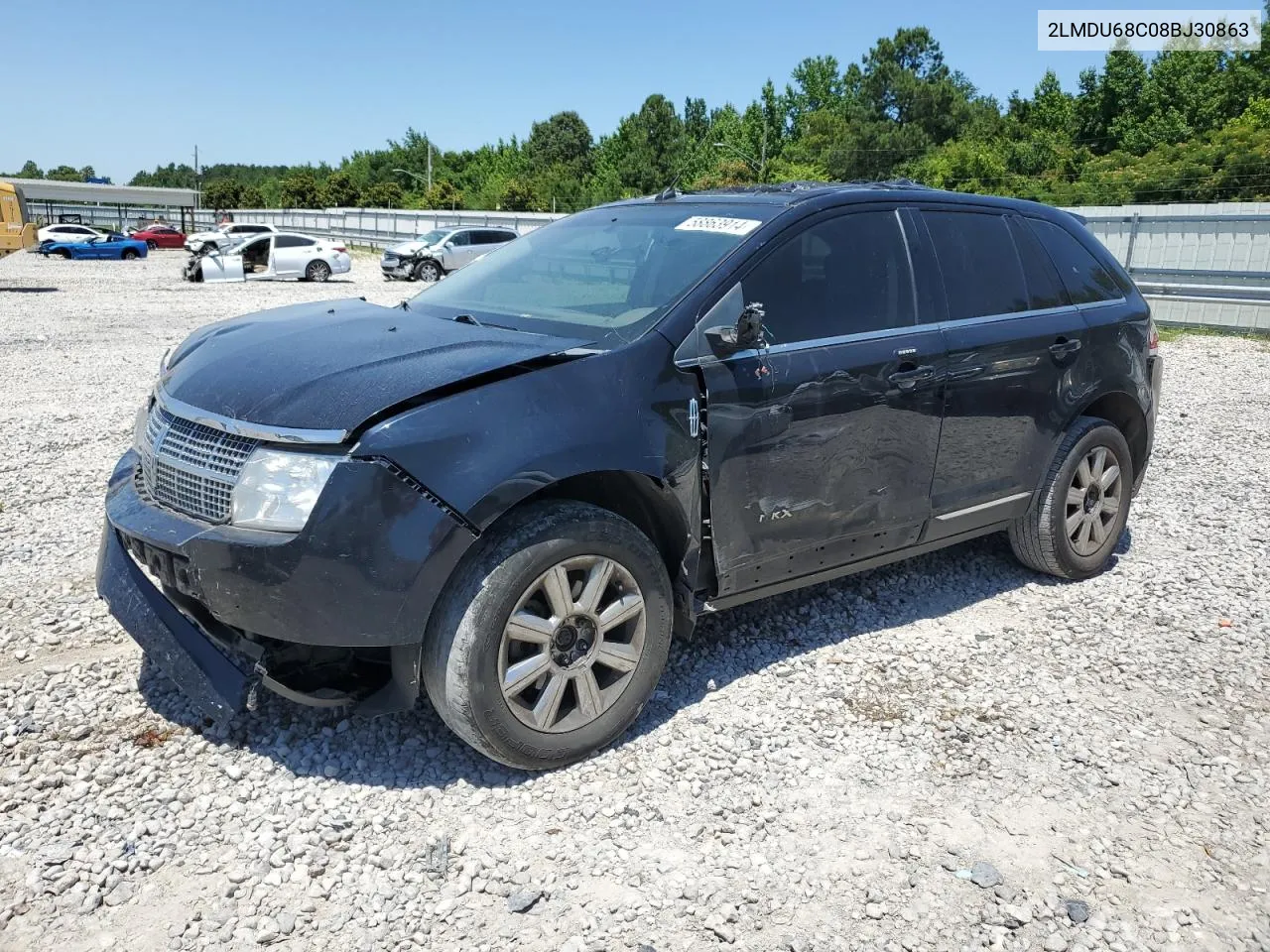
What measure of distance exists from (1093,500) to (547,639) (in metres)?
3.32

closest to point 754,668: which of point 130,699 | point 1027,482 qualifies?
point 1027,482

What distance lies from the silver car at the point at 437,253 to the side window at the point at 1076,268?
83.6 feet

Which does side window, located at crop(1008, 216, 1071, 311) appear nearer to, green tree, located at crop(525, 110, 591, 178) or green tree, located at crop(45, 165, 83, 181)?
green tree, located at crop(525, 110, 591, 178)

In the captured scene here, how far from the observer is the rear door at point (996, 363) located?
4336 millimetres

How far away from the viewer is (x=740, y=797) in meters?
3.26

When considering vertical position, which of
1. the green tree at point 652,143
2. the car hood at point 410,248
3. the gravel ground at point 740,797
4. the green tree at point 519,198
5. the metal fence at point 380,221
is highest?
the green tree at point 652,143

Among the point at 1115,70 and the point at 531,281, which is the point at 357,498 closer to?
the point at 531,281

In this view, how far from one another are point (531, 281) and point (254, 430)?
161 centimetres

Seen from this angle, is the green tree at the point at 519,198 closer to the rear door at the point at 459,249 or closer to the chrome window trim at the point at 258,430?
the rear door at the point at 459,249

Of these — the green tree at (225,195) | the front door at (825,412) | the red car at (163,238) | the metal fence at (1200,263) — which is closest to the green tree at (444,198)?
the red car at (163,238)

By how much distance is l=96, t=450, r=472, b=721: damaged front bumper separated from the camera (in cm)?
282

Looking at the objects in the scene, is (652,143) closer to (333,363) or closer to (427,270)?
(427,270)

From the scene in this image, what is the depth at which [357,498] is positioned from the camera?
2.81 m

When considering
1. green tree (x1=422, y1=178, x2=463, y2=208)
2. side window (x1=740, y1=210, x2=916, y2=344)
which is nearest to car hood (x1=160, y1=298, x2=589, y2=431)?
side window (x1=740, y1=210, x2=916, y2=344)
